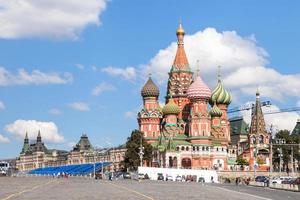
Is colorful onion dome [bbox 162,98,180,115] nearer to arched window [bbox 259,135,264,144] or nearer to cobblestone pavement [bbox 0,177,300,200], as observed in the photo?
arched window [bbox 259,135,264,144]

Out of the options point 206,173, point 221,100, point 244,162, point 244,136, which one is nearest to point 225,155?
point 244,162

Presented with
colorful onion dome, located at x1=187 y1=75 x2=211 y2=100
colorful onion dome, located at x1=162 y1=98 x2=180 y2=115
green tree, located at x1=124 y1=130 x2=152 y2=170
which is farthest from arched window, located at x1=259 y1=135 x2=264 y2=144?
green tree, located at x1=124 y1=130 x2=152 y2=170

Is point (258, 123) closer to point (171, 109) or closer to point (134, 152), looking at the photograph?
point (171, 109)

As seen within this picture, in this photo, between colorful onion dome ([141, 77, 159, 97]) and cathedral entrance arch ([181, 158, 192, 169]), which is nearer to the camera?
cathedral entrance arch ([181, 158, 192, 169])

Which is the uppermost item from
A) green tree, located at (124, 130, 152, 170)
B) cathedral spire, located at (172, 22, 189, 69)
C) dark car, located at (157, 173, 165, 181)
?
cathedral spire, located at (172, 22, 189, 69)

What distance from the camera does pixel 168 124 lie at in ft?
486

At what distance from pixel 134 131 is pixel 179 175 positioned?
26.5 meters

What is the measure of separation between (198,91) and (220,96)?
16.1 m

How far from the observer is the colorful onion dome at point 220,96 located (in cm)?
16050

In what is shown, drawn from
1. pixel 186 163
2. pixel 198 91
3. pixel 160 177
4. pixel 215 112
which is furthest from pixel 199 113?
pixel 160 177

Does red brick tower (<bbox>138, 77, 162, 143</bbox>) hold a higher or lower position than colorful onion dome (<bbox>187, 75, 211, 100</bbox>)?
lower

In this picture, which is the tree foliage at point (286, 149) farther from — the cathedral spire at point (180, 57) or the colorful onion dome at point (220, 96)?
the cathedral spire at point (180, 57)

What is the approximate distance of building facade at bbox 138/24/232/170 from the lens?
142750 millimetres

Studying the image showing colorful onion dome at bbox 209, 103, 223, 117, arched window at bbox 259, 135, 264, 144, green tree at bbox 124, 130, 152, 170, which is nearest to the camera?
green tree at bbox 124, 130, 152, 170
